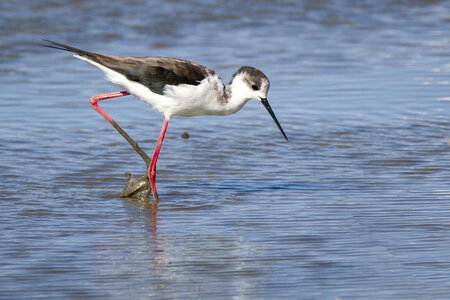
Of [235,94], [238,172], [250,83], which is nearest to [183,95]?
[235,94]

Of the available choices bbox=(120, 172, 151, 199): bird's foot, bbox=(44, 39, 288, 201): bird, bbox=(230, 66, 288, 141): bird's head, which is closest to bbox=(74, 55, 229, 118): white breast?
bbox=(44, 39, 288, 201): bird

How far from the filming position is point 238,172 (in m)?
7.47

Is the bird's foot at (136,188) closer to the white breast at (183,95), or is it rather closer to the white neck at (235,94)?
the white breast at (183,95)

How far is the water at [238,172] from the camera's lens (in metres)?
4.89

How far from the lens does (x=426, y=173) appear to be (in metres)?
7.16

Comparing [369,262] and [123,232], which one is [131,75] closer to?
[123,232]

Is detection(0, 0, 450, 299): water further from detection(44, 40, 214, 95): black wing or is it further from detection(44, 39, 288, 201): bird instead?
detection(44, 40, 214, 95): black wing

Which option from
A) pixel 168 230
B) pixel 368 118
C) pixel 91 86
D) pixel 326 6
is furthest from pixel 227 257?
pixel 326 6

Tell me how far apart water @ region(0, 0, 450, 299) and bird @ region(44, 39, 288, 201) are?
68 centimetres

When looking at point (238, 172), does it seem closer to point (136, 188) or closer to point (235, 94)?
point (235, 94)

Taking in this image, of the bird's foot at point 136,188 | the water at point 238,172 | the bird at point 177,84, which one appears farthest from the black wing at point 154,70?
the water at point 238,172

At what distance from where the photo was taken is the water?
16.0 ft

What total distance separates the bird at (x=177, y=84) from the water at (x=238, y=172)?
0.68m

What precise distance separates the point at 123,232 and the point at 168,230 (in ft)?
0.97
